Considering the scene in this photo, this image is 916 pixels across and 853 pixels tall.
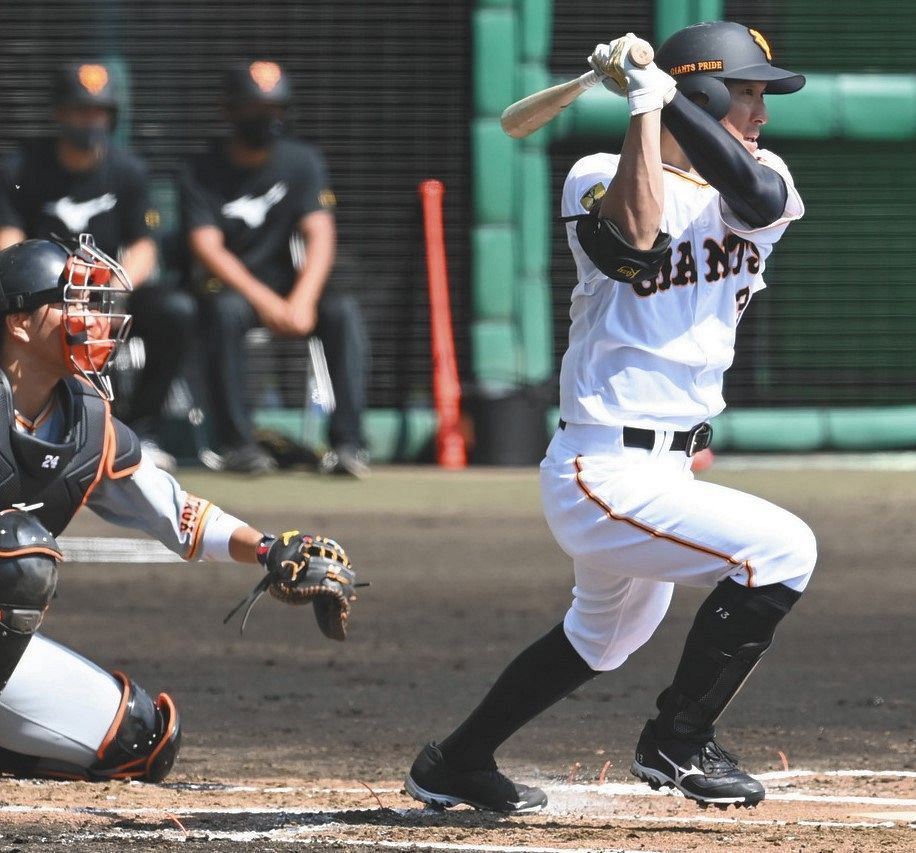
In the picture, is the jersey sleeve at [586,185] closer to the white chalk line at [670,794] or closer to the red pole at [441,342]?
the white chalk line at [670,794]

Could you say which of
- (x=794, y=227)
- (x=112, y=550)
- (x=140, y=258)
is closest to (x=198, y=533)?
(x=112, y=550)

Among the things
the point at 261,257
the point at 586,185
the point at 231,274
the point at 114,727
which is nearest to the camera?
the point at 586,185

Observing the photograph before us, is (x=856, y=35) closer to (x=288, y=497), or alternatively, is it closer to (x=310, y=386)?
(x=310, y=386)

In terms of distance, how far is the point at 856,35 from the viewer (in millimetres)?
10438

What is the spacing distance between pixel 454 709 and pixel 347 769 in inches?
27.6

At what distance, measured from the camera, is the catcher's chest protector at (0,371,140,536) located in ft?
13.3

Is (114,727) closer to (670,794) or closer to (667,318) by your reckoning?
(670,794)

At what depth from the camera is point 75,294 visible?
4.12 m

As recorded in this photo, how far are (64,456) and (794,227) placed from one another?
7.16 metres

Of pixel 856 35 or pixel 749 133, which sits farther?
pixel 856 35

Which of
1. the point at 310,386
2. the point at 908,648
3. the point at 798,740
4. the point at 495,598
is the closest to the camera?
the point at 798,740

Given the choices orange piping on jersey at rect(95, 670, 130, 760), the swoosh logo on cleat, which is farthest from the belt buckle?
orange piping on jersey at rect(95, 670, 130, 760)

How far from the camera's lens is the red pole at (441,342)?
33.1 feet

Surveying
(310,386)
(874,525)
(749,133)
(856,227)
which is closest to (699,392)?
(749,133)
